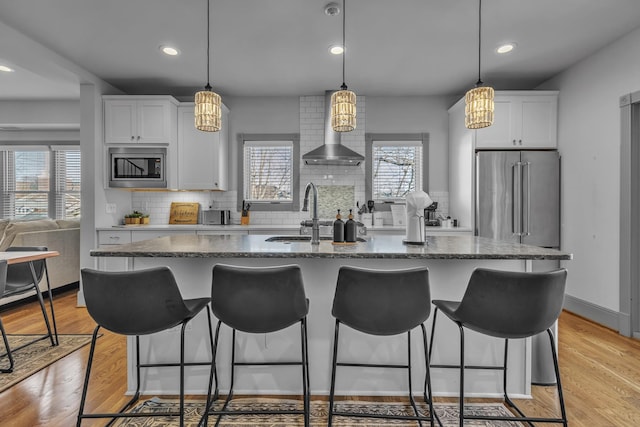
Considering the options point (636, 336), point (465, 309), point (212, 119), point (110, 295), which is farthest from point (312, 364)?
point (636, 336)

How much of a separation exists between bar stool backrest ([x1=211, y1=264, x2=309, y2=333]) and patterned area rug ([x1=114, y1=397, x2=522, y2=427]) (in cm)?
65

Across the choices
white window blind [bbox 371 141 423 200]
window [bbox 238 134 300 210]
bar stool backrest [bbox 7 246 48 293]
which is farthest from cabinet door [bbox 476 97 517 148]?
bar stool backrest [bbox 7 246 48 293]

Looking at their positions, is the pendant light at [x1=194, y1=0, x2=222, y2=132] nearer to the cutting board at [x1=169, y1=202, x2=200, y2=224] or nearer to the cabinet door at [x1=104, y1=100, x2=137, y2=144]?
the cabinet door at [x1=104, y1=100, x2=137, y2=144]

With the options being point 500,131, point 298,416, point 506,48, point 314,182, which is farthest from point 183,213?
point 506,48

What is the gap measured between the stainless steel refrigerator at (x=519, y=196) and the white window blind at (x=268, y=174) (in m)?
2.47

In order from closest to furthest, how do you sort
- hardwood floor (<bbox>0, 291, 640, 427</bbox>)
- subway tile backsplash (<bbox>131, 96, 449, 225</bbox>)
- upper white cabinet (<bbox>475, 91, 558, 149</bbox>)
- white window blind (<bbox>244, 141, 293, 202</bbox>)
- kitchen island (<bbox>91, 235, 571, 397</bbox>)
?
hardwood floor (<bbox>0, 291, 640, 427</bbox>) < kitchen island (<bbox>91, 235, 571, 397</bbox>) < upper white cabinet (<bbox>475, 91, 558, 149</bbox>) < subway tile backsplash (<bbox>131, 96, 449, 225</bbox>) < white window blind (<bbox>244, 141, 293, 202</bbox>)

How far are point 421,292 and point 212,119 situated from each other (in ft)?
5.78

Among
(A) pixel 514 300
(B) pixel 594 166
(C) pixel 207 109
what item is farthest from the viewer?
(B) pixel 594 166

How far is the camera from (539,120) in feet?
13.6

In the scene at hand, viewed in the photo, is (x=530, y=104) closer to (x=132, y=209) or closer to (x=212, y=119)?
(x=212, y=119)

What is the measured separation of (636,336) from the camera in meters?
3.16

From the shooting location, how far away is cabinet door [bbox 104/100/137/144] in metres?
4.28

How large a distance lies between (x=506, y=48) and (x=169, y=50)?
10.9ft

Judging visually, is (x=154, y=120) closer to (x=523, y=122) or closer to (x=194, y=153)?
(x=194, y=153)
